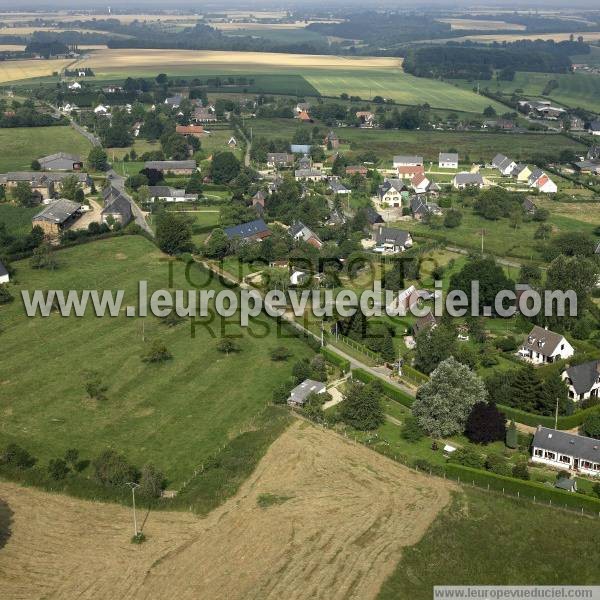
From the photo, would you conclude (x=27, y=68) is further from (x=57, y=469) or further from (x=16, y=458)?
(x=57, y=469)

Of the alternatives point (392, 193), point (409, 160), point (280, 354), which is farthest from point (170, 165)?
point (280, 354)

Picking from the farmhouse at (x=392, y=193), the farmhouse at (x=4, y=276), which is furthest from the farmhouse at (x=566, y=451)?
the farmhouse at (x=392, y=193)

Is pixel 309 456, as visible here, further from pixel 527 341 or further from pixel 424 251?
→ pixel 424 251

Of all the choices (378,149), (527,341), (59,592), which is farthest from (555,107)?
(59,592)

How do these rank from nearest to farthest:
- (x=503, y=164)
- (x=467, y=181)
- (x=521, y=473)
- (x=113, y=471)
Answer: (x=113, y=471) < (x=521, y=473) < (x=467, y=181) < (x=503, y=164)

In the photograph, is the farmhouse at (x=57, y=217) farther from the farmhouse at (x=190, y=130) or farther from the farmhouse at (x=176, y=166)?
the farmhouse at (x=190, y=130)

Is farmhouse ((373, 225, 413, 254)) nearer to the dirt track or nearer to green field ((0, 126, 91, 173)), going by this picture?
the dirt track
